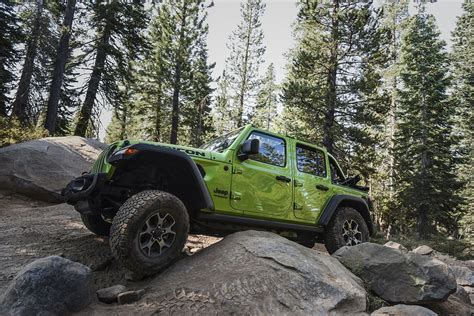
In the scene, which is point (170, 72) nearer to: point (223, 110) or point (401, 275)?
point (223, 110)

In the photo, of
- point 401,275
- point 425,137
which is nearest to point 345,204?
point 401,275

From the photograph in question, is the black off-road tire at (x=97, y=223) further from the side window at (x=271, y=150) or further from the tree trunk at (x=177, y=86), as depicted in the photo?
the tree trunk at (x=177, y=86)

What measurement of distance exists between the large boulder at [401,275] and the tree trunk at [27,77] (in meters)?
17.8

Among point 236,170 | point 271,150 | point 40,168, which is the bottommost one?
point 40,168

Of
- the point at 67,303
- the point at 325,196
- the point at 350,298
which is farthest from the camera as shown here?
the point at 325,196

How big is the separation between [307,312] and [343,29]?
15.0 m

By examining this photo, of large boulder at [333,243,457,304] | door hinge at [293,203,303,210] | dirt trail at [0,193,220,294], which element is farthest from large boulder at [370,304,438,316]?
dirt trail at [0,193,220,294]

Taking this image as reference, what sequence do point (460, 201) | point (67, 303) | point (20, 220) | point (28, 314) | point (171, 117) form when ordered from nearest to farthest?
point (28, 314) < point (67, 303) < point (20, 220) < point (460, 201) < point (171, 117)

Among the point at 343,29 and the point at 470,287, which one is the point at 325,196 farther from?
the point at 343,29

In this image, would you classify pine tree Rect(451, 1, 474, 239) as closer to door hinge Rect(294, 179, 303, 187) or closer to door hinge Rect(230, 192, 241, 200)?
door hinge Rect(294, 179, 303, 187)

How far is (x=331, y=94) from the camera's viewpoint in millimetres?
14961

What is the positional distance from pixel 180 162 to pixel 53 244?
2799 millimetres

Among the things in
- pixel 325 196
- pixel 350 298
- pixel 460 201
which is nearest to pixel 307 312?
pixel 350 298

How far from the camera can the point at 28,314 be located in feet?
9.19
